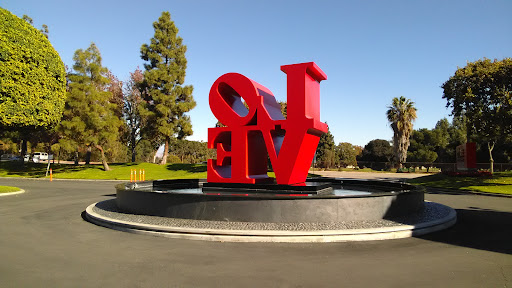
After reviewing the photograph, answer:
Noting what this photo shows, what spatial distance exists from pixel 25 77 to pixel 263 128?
2042 centimetres

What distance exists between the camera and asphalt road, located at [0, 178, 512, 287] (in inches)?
214

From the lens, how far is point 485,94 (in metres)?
26.3

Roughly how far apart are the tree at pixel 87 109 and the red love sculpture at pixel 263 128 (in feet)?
96.0

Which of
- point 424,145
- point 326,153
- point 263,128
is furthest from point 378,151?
point 263,128

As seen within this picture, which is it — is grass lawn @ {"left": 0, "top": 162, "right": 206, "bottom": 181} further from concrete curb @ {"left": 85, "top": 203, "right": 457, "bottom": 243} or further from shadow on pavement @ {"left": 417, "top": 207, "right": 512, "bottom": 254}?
shadow on pavement @ {"left": 417, "top": 207, "right": 512, "bottom": 254}

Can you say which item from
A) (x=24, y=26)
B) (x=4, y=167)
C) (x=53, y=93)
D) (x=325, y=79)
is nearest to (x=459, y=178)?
(x=325, y=79)

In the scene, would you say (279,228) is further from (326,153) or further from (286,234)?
(326,153)

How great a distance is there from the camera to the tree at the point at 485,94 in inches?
961

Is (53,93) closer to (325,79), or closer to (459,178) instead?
(325,79)

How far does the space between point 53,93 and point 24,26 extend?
17.1ft

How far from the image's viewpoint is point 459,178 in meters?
27.1

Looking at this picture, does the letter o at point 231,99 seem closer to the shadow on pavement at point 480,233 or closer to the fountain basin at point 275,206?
the fountain basin at point 275,206

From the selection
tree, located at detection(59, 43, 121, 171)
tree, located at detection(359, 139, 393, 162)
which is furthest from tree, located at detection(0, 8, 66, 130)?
tree, located at detection(359, 139, 393, 162)

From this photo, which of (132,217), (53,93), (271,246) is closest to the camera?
(271,246)
